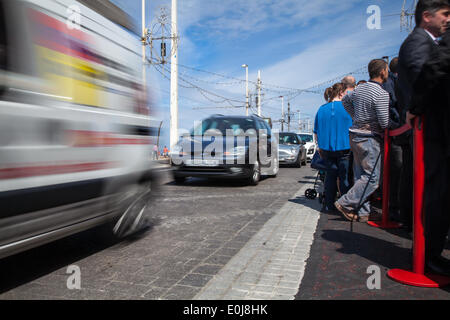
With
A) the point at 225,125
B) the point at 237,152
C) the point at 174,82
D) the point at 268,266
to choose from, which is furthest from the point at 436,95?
the point at 174,82

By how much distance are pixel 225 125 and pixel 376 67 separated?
4908 mm

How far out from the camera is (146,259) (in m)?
3.21

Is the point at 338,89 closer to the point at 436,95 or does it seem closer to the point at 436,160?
the point at 436,95

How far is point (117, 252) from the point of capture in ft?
11.2

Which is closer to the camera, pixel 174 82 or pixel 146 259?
pixel 146 259

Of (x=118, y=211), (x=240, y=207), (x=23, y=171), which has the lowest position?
(x=240, y=207)

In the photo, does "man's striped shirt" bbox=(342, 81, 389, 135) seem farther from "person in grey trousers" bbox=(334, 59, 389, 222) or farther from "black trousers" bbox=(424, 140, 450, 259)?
"black trousers" bbox=(424, 140, 450, 259)

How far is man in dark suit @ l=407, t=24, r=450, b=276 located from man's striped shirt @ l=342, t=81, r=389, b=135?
1.82 metres

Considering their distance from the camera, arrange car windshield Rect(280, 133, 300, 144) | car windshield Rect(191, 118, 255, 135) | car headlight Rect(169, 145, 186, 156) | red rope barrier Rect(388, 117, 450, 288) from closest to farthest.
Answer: red rope barrier Rect(388, 117, 450, 288) < car headlight Rect(169, 145, 186, 156) < car windshield Rect(191, 118, 255, 135) < car windshield Rect(280, 133, 300, 144)

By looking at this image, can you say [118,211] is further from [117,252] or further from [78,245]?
[78,245]

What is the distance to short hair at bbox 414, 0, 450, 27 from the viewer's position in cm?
262

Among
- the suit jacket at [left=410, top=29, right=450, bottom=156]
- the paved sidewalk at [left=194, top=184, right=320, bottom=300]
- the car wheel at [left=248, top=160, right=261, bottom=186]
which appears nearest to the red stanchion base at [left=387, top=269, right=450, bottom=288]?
the paved sidewalk at [left=194, top=184, right=320, bottom=300]
